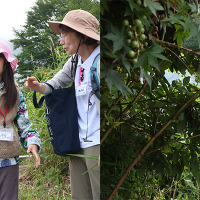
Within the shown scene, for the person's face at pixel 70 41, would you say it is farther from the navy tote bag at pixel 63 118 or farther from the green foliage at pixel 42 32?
the navy tote bag at pixel 63 118

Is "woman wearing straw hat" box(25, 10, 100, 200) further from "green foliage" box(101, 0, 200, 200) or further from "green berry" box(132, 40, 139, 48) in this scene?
"green berry" box(132, 40, 139, 48)

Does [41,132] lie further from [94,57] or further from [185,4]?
[185,4]

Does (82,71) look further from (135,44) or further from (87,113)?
(135,44)

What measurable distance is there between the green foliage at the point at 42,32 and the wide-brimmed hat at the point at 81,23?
1cm

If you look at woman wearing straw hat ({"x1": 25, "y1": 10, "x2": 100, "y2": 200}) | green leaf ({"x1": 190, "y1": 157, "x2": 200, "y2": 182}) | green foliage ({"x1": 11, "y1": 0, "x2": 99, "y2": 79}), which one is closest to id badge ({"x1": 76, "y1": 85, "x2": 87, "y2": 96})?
woman wearing straw hat ({"x1": 25, "y1": 10, "x2": 100, "y2": 200})

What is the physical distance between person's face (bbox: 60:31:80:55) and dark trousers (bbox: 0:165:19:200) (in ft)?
1.22

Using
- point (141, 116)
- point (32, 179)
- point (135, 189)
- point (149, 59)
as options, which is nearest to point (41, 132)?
point (32, 179)

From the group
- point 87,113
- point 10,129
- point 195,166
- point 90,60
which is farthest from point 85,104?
point 195,166

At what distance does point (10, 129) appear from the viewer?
0.77 metres

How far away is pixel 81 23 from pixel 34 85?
0.76 ft

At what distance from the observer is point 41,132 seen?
853 mm

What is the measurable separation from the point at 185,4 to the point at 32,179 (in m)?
0.64

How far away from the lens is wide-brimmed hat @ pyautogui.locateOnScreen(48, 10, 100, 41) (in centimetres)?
89

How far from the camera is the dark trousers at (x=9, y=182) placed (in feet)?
2.51
